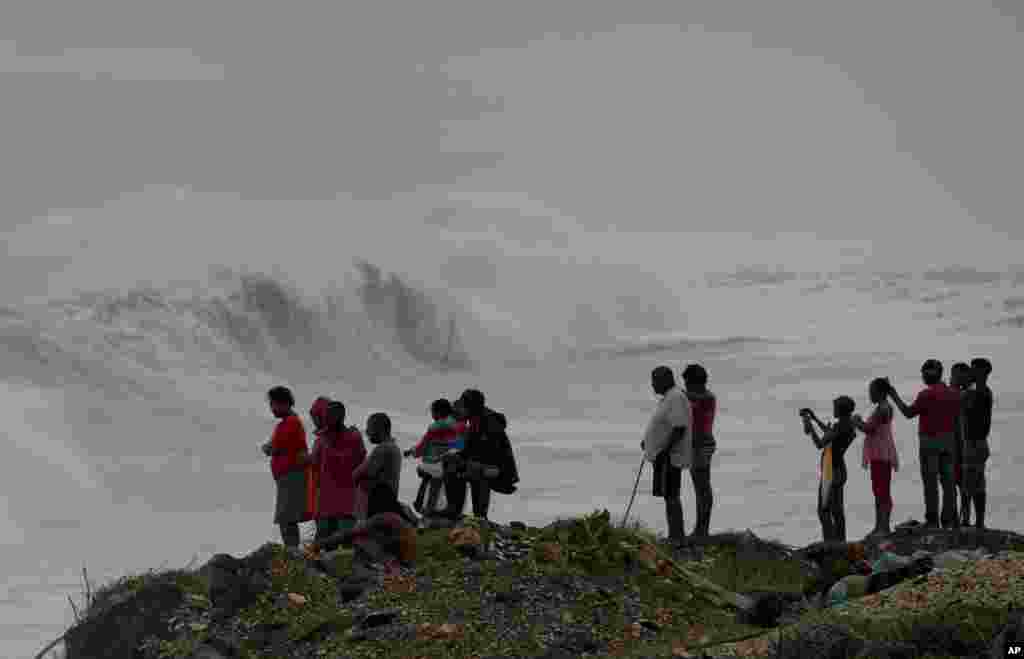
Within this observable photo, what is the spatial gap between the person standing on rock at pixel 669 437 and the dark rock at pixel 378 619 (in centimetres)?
300

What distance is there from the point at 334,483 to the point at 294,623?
1.83m

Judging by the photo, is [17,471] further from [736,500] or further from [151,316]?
[151,316]

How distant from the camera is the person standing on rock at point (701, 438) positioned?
11.6 m

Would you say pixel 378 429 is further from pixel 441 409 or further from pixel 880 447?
pixel 880 447

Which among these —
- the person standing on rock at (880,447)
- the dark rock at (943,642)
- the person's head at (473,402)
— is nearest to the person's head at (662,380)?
the person's head at (473,402)

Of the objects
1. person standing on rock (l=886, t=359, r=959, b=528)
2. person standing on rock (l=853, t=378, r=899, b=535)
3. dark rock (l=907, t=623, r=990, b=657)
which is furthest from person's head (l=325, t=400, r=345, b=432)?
dark rock (l=907, t=623, r=990, b=657)

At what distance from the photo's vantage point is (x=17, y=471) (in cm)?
2341

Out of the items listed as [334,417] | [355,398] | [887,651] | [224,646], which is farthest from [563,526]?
[355,398]

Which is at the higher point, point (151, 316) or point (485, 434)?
point (151, 316)

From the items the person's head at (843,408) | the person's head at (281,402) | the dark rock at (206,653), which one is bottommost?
the dark rock at (206,653)

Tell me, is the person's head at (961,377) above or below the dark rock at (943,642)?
above

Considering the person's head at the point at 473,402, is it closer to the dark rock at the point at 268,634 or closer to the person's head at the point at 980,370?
the dark rock at the point at 268,634

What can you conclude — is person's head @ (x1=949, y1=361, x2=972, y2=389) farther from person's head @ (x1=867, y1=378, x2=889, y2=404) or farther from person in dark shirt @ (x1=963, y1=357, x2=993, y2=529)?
person's head @ (x1=867, y1=378, x2=889, y2=404)

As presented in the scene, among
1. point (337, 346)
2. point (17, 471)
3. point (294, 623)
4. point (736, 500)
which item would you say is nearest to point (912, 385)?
point (337, 346)
